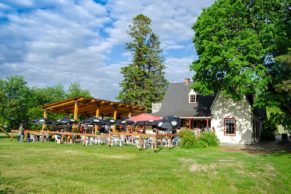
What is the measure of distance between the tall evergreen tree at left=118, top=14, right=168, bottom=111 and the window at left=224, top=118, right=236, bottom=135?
2019cm

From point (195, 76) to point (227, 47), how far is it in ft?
15.9

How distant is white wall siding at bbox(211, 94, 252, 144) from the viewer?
2439 centimetres

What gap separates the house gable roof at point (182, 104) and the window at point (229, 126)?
6.36 feet

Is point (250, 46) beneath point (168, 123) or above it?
above

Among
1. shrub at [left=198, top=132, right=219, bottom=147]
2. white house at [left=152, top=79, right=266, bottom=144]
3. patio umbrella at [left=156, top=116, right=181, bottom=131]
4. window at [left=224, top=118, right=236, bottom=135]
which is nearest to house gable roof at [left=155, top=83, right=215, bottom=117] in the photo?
white house at [left=152, top=79, right=266, bottom=144]

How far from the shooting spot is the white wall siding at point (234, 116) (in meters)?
24.4

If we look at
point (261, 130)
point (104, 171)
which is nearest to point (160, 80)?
point (261, 130)

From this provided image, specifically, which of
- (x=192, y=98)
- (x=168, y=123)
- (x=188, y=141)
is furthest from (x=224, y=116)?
(x=168, y=123)

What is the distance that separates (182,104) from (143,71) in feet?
60.0

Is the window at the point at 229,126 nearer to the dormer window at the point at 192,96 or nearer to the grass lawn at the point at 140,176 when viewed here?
the dormer window at the point at 192,96

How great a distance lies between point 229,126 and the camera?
25266 mm

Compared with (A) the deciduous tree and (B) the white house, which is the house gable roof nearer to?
(B) the white house

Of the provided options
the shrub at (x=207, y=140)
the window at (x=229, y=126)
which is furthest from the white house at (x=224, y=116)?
the shrub at (x=207, y=140)

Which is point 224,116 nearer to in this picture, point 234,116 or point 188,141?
point 234,116
